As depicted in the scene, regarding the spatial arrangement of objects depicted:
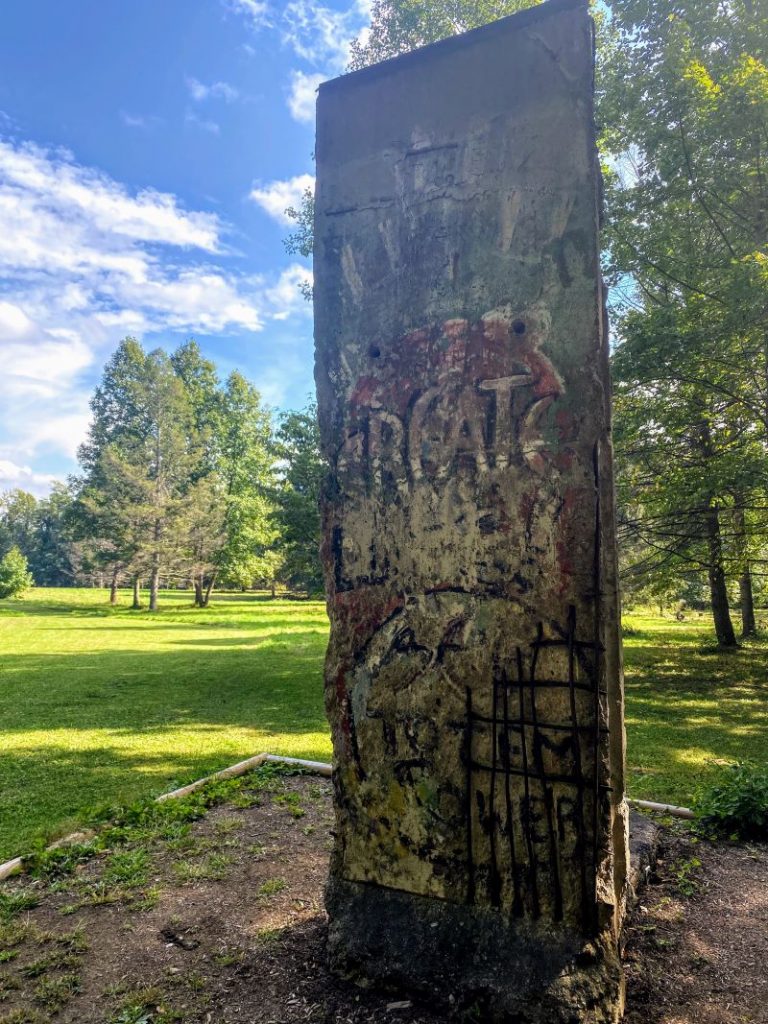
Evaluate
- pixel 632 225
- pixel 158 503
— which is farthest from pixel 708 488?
pixel 158 503

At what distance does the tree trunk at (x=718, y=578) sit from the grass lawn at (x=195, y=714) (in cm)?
56

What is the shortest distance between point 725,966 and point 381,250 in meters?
3.16

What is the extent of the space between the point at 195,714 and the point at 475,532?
609cm

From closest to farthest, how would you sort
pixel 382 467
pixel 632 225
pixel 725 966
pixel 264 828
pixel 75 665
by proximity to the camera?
pixel 725 966, pixel 382 467, pixel 264 828, pixel 632 225, pixel 75 665

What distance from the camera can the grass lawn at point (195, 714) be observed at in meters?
4.92

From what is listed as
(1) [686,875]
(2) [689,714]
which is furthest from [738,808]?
(2) [689,714]

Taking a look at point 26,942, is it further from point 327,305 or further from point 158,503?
point 158,503

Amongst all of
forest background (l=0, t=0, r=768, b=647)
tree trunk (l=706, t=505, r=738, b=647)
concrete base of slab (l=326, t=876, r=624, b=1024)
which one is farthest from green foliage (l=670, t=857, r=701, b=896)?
tree trunk (l=706, t=505, r=738, b=647)

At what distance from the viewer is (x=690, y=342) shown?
7.52m

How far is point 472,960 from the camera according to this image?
2307mm

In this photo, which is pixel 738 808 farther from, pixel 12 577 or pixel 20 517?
pixel 20 517

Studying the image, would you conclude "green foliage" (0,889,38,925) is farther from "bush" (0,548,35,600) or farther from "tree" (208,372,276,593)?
"bush" (0,548,35,600)

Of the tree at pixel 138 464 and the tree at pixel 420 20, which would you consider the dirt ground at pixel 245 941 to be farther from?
the tree at pixel 138 464

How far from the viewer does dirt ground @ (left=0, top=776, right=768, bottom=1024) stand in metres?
2.25
